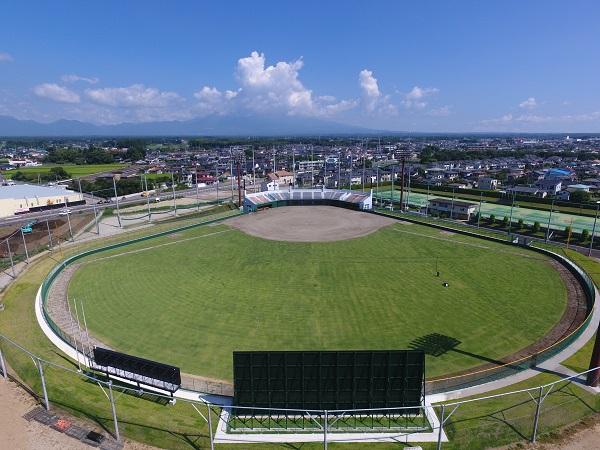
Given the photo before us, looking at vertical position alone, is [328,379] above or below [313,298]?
above

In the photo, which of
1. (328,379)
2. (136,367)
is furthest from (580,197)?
(136,367)

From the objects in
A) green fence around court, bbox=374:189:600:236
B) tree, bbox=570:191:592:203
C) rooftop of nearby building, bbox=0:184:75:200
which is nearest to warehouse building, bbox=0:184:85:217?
rooftop of nearby building, bbox=0:184:75:200

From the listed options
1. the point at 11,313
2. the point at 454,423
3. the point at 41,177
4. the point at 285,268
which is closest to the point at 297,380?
the point at 454,423

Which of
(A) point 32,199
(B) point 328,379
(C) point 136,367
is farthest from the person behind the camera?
(A) point 32,199

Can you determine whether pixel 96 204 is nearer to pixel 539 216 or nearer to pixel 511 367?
pixel 511 367

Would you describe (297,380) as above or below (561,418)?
above

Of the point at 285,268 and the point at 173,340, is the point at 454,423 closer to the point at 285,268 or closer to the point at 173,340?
the point at 173,340

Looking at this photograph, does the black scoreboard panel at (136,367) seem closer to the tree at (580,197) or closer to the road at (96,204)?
the road at (96,204)
